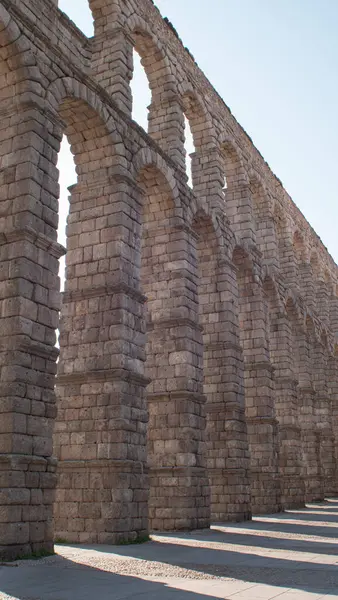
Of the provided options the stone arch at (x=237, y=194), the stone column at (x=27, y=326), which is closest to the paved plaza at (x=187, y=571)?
the stone column at (x=27, y=326)

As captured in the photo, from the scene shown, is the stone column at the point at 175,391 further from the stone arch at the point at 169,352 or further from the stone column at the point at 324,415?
the stone column at the point at 324,415

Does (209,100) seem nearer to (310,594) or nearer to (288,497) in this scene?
(288,497)

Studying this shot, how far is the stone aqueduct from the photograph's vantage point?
1034 centimetres

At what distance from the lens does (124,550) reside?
1097cm

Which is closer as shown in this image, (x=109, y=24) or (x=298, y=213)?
(x=109, y=24)

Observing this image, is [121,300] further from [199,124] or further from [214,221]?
[199,124]

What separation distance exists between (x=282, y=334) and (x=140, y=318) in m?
12.6

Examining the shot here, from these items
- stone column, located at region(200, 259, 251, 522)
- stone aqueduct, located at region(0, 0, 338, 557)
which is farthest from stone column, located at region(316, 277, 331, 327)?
stone column, located at region(200, 259, 251, 522)

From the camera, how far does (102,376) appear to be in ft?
41.9

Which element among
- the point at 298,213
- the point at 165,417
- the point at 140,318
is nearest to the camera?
the point at 140,318

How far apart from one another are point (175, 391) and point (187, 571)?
6.74 meters

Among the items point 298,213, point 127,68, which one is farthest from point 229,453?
point 298,213

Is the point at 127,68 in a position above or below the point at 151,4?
below

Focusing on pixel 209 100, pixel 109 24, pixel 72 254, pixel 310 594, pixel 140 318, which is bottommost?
pixel 310 594
